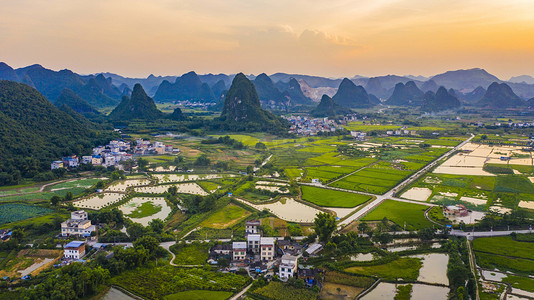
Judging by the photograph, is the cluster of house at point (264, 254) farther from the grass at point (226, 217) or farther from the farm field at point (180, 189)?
the farm field at point (180, 189)

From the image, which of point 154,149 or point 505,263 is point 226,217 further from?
point 154,149

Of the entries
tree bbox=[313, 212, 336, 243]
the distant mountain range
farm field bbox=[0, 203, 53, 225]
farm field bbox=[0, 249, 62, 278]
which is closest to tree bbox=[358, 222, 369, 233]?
tree bbox=[313, 212, 336, 243]

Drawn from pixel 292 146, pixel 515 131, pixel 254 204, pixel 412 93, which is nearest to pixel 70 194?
pixel 254 204

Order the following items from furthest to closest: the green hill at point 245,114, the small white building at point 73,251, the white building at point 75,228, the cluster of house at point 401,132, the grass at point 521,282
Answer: the green hill at point 245,114 < the cluster of house at point 401,132 < the white building at point 75,228 < the small white building at point 73,251 < the grass at point 521,282

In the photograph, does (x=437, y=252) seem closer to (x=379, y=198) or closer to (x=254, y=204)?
(x=379, y=198)

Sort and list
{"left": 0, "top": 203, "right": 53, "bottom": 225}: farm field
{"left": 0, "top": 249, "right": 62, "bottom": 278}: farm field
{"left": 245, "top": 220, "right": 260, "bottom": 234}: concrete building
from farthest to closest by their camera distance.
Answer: {"left": 0, "top": 203, "right": 53, "bottom": 225}: farm field < {"left": 245, "top": 220, "right": 260, "bottom": 234}: concrete building < {"left": 0, "top": 249, "right": 62, "bottom": 278}: farm field

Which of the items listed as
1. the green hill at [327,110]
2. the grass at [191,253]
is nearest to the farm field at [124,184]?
the grass at [191,253]

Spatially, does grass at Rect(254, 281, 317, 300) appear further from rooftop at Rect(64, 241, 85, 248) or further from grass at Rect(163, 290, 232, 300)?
rooftop at Rect(64, 241, 85, 248)
